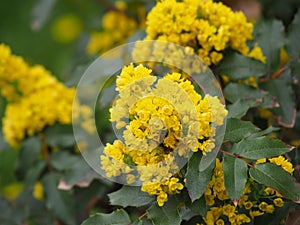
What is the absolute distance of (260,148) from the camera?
4.14 ft

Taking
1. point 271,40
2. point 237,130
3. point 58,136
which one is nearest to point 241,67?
point 271,40

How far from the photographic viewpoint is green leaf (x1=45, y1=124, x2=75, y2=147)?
1.95m

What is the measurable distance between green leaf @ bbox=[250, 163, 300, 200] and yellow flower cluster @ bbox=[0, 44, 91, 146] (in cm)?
90

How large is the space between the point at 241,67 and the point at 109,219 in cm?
63

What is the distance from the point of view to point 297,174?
1.37 m

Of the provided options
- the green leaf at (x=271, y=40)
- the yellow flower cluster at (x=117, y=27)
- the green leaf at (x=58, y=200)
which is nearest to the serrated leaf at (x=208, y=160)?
the green leaf at (x=271, y=40)

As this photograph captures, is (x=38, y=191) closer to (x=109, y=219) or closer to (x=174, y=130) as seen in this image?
(x=109, y=219)

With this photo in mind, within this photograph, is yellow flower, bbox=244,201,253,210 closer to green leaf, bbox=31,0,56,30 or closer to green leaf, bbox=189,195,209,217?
green leaf, bbox=189,195,209,217

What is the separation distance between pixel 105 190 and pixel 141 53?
57 cm

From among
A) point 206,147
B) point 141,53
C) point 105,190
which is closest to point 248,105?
point 206,147

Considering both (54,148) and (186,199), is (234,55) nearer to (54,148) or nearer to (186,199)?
(186,199)

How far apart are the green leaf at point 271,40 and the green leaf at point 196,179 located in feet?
2.06

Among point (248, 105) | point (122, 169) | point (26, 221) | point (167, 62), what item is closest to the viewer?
point (122, 169)

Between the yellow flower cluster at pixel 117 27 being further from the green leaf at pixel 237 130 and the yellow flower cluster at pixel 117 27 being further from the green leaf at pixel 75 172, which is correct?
the green leaf at pixel 237 130
